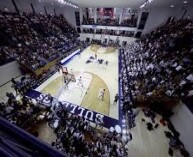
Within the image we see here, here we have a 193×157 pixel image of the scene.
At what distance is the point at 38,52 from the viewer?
15.3 m

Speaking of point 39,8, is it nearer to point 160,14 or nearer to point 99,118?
point 160,14

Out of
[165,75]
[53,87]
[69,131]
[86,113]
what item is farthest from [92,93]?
[165,75]

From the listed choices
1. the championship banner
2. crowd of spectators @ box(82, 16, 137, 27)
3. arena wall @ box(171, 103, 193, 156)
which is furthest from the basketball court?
crowd of spectators @ box(82, 16, 137, 27)

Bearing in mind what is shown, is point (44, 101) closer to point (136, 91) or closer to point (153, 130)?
point (136, 91)

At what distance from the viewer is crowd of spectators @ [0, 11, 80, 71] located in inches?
522

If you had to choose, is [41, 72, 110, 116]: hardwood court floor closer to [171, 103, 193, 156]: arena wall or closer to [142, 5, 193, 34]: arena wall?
[171, 103, 193, 156]: arena wall

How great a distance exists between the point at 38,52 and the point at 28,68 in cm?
357

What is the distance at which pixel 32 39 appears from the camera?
16.4 metres

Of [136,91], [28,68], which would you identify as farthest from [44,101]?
[136,91]

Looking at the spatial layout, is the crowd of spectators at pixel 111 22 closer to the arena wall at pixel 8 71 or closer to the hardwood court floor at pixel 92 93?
the hardwood court floor at pixel 92 93

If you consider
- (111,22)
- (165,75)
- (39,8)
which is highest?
(39,8)

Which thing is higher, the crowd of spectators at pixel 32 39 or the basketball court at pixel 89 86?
the crowd of spectators at pixel 32 39

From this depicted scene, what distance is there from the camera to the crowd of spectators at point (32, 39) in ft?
43.5

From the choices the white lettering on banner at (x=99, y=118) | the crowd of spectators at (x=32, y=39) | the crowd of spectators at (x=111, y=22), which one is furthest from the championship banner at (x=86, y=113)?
the crowd of spectators at (x=111, y=22)
